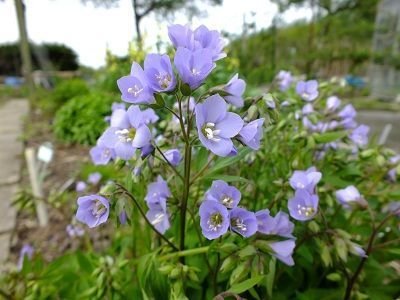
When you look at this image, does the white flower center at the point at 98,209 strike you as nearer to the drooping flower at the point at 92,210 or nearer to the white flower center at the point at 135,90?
the drooping flower at the point at 92,210

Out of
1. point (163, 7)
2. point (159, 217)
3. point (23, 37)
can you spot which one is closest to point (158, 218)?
point (159, 217)

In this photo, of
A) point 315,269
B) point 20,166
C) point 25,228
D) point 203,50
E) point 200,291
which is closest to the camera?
point 203,50

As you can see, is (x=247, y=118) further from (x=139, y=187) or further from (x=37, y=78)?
(x=37, y=78)

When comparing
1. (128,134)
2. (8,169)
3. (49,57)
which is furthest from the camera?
(49,57)

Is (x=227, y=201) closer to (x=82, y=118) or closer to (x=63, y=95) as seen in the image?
(x=82, y=118)

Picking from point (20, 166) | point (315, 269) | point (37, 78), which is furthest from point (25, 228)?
point (37, 78)

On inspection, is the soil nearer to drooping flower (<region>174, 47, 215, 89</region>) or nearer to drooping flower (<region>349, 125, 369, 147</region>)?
drooping flower (<region>174, 47, 215, 89</region>)

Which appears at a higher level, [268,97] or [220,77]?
[268,97]
